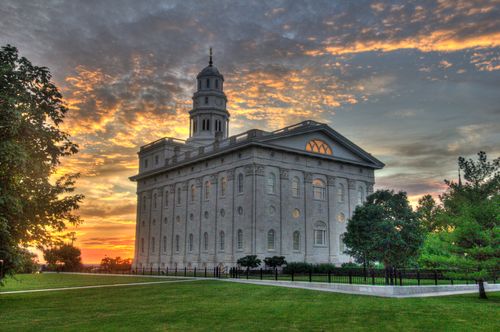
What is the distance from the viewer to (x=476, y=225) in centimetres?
2642

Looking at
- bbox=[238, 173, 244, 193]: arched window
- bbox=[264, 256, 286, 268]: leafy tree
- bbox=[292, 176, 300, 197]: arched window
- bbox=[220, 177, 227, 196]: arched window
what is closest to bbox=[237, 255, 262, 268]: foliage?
bbox=[264, 256, 286, 268]: leafy tree

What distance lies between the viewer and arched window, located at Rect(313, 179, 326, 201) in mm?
59031

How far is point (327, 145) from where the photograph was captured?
2371 inches

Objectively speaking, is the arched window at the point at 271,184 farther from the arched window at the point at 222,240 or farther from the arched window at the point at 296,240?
the arched window at the point at 222,240

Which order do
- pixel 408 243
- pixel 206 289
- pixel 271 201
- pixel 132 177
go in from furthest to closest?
pixel 132 177 → pixel 271 201 → pixel 408 243 → pixel 206 289

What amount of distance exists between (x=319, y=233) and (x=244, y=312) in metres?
39.1

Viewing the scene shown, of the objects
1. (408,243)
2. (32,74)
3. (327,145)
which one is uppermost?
(327,145)

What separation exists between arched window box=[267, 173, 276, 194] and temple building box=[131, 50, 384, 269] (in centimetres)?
11

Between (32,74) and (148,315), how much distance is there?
15158 millimetres

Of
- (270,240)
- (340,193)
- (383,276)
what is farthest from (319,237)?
(383,276)

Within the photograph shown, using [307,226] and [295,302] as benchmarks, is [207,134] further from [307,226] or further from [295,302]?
[295,302]

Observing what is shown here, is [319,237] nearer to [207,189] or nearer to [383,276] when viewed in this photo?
[207,189]

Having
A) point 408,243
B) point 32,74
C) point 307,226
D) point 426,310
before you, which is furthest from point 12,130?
point 307,226

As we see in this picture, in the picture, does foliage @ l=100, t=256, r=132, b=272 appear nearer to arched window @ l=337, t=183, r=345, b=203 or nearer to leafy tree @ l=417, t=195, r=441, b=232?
arched window @ l=337, t=183, r=345, b=203
